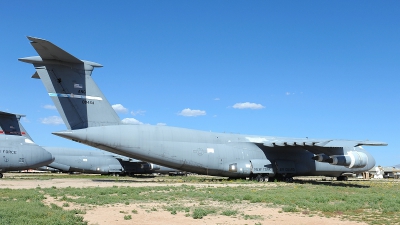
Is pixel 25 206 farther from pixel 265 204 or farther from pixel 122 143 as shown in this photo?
pixel 122 143

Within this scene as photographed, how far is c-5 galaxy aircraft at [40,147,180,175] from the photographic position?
44.7m

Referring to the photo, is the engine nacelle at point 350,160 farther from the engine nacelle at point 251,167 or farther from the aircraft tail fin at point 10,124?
the aircraft tail fin at point 10,124

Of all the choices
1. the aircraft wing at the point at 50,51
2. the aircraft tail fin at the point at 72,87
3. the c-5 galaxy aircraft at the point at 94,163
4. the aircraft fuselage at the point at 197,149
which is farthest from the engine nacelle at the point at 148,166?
the aircraft wing at the point at 50,51

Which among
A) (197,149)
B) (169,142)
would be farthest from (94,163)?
(169,142)

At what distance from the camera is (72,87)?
21.2 m

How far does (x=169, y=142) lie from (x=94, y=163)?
24127mm

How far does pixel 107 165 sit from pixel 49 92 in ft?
86.8

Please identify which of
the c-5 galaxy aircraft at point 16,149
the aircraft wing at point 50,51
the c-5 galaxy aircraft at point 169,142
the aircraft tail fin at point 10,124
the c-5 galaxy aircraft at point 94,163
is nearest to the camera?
the aircraft wing at point 50,51

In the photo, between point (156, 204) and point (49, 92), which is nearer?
point (156, 204)

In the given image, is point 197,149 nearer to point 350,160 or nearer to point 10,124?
point 350,160

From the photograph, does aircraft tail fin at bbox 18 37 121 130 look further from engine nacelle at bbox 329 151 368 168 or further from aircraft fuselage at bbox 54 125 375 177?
engine nacelle at bbox 329 151 368 168

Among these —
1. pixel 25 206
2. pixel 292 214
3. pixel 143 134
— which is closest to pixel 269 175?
pixel 143 134

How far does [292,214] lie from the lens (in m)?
11.0

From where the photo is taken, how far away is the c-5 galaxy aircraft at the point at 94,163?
44656 mm
